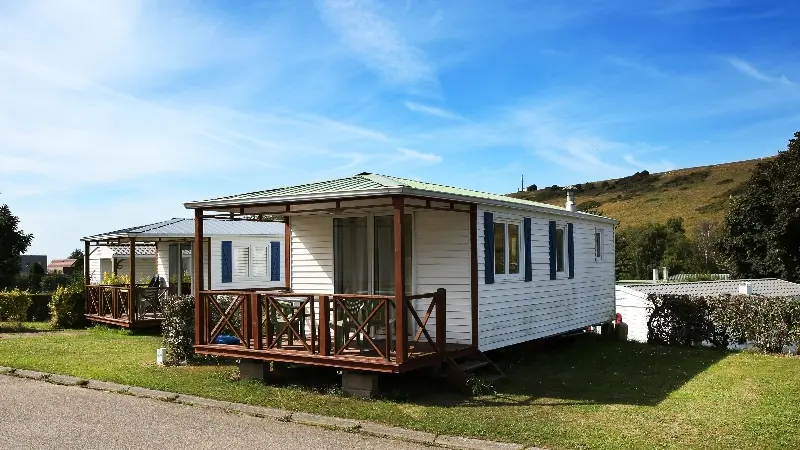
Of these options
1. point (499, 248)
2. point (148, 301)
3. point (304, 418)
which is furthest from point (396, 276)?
point (148, 301)

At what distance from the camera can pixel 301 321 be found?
30.6 ft

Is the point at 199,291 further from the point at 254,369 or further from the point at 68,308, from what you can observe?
the point at 68,308

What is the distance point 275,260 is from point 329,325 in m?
12.1

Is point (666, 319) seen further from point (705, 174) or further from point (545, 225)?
point (705, 174)

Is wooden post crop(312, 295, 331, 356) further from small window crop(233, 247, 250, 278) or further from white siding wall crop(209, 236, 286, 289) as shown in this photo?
small window crop(233, 247, 250, 278)

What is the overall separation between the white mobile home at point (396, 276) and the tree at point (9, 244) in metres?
21.9

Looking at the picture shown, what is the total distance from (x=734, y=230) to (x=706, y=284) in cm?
1061

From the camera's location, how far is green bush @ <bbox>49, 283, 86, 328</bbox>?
18641 mm

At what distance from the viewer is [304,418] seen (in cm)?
741

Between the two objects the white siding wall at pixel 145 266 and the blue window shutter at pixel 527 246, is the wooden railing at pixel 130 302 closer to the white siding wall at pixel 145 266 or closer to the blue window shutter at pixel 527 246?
the white siding wall at pixel 145 266

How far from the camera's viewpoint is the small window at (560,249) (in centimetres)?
1266

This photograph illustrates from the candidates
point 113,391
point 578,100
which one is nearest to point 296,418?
point 113,391

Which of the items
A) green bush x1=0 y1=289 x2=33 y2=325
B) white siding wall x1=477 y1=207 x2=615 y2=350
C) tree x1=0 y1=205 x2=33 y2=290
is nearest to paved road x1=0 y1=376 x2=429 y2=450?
white siding wall x1=477 y1=207 x2=615 y2=350

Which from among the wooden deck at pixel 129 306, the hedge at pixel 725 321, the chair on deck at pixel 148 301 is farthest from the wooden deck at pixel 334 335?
the chair on deck at pixel 148 301
